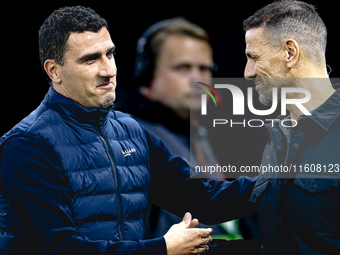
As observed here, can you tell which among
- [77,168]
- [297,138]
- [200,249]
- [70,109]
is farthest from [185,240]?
[70,109]

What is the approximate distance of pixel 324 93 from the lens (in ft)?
8.12

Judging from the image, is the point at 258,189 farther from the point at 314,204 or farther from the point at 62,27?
the point at 62,27

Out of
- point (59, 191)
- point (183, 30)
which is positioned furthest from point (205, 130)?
point (59, 191)

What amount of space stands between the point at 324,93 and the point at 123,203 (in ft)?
4.58

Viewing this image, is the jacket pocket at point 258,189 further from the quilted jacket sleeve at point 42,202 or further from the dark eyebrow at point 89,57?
the dark eyebrow at point 89,57

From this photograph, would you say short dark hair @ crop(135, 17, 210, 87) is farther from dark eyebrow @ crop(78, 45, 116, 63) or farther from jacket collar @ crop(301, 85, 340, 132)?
jacket collar @ crop(301, 85, 340, 132)

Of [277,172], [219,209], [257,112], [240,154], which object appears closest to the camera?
[277,172]

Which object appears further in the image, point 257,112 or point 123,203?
point 257,112

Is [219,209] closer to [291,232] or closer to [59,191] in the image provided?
[291,232]

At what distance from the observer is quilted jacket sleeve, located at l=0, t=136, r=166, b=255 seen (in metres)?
2.20

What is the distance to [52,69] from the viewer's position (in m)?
2.47

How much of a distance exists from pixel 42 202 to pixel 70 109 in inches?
21.8

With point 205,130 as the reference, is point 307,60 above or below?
above

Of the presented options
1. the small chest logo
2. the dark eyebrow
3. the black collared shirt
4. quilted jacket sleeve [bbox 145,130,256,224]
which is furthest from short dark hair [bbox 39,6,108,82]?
the black collared shirt
